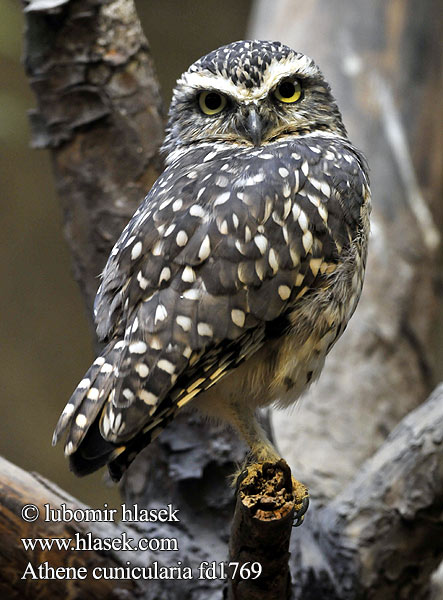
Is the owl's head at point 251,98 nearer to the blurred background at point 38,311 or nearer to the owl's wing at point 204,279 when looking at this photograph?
the owl's wing at point 204,279

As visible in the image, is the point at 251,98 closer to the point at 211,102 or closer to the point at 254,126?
the point at 254,126

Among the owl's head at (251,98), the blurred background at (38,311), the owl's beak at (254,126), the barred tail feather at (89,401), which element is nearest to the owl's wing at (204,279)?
the barred tail feather at (89,401)

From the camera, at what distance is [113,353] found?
201 centimetres

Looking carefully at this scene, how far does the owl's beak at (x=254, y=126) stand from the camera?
7.57ft

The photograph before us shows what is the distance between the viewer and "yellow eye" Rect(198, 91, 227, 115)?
2455 millimetres

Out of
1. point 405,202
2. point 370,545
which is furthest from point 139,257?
point 405,202

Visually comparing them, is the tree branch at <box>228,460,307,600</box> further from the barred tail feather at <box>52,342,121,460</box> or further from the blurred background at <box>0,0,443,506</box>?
the blurred background at <box>0,0,443,506</box>

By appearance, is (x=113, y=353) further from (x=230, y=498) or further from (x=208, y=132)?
(x=230, y=498)

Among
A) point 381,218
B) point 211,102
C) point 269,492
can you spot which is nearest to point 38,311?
point 381,218

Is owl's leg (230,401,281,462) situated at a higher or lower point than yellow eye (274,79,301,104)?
lower

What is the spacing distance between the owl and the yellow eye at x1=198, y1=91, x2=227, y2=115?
1.1 inches

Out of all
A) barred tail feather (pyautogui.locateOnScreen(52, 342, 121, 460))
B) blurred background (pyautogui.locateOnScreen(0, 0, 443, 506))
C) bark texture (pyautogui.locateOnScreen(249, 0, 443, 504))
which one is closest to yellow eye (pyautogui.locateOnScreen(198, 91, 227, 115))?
barred tail feather (pyautogui.locateOnScreen(52, 342, 121, 460))

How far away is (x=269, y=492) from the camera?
194cm

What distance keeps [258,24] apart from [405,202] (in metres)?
1.51
